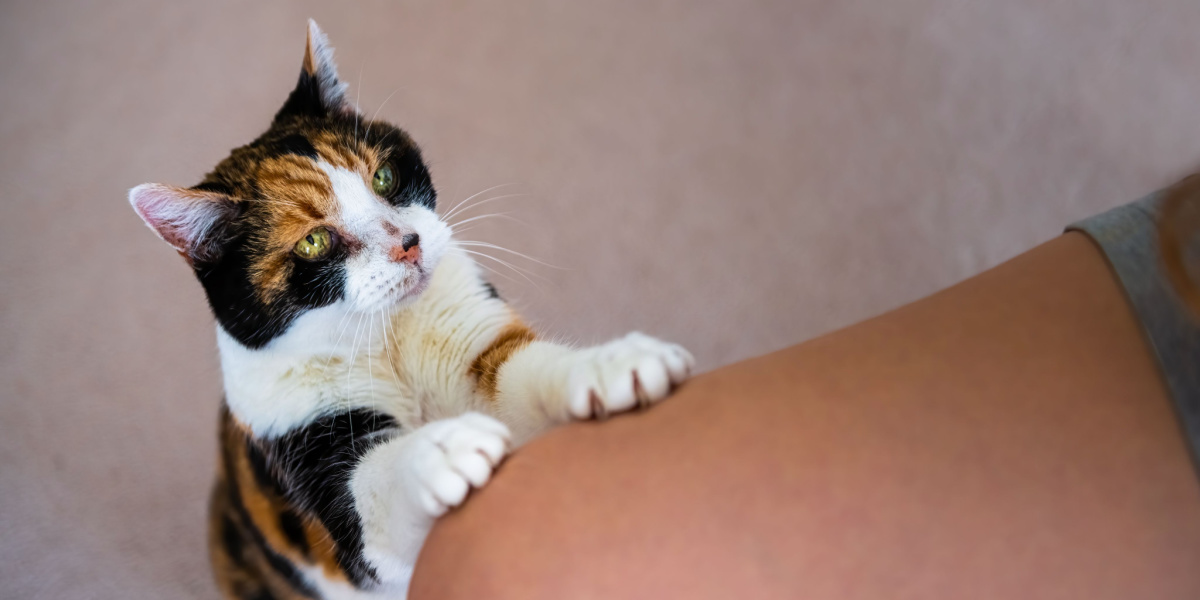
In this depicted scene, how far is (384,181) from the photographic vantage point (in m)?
0.85

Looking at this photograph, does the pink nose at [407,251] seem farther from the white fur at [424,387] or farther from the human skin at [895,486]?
the human skin at [895,486]

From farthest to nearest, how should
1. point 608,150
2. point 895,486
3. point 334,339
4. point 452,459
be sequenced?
point 608,150
point 334,339
point 452,459
point 895,486

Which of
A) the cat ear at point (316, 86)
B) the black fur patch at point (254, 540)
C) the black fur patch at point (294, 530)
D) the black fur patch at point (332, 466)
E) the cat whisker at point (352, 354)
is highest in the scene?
the cat ear at point (316, 86)

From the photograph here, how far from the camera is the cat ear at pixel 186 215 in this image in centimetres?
70

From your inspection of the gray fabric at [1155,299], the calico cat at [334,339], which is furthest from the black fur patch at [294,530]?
the gray fabric at [1155,299]

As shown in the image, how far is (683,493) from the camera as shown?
46cm

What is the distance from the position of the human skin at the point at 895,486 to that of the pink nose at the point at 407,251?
1.09 ft

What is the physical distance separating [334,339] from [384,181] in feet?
0.62

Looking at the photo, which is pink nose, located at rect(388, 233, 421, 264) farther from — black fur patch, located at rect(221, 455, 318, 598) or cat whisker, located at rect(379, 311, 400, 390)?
black fur patch, located at rect(221, 455, 318, 598)

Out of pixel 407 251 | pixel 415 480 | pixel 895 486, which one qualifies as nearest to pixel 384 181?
pixel 407 251

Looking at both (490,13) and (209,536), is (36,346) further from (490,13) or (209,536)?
(490,13)

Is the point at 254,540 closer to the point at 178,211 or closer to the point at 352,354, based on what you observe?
the point at 352,354

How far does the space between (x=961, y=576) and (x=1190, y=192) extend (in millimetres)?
350

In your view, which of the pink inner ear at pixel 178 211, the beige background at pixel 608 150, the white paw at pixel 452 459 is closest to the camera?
the white paw at pixel 452 459
